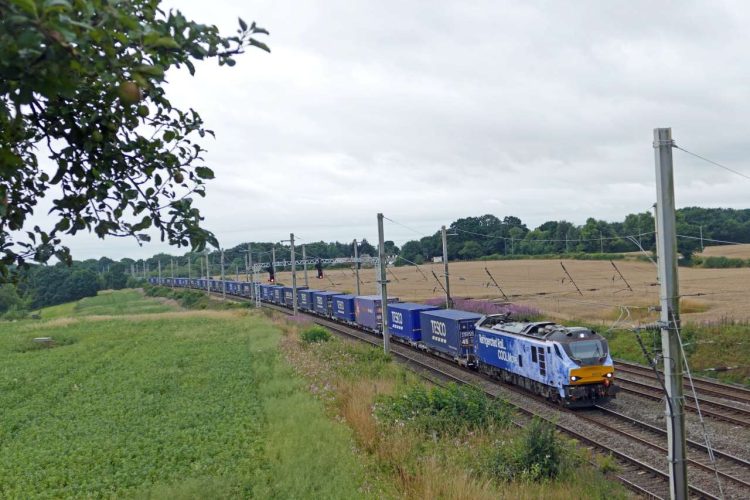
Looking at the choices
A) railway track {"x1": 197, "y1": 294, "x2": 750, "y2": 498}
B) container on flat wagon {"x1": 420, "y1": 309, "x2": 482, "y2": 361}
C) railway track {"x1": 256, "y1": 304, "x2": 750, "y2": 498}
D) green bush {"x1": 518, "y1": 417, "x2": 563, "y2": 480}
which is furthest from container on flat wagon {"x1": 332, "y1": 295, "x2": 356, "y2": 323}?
green bush {"x1": 518, "y1": 417, "x2": 563, "y2": 480}

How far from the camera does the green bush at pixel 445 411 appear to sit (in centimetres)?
1612

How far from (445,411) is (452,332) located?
11355 millimetres

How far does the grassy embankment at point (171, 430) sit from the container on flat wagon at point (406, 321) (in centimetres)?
745

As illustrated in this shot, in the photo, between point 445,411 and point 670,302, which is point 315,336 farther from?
point 670,302

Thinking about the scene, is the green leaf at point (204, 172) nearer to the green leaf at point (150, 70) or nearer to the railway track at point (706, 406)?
the green leaf at point (150, 70)

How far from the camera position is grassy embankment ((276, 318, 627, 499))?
1145 centimetres

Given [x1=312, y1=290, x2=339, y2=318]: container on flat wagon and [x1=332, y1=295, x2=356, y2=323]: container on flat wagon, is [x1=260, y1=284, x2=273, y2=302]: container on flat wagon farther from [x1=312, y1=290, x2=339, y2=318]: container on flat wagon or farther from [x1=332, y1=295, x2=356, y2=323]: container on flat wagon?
[x1=332, y1=295, x2=356, y2=323]: container on flat wagon

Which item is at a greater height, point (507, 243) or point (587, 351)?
point (507, 243)

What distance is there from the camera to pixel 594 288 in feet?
171

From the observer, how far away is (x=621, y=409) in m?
20.0

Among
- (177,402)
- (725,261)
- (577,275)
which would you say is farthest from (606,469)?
(725,261)

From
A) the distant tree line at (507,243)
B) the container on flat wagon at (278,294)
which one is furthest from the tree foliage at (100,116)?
the container on flat wagon at (278,294)

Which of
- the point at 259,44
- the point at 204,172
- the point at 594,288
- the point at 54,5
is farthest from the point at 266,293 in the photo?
the point at 54,5

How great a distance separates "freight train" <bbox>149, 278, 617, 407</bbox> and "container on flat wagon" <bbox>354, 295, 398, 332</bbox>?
150 centimetres
